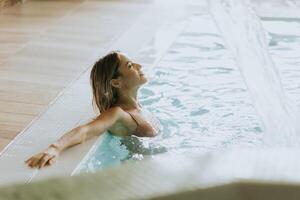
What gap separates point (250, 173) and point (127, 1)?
4.56 meters

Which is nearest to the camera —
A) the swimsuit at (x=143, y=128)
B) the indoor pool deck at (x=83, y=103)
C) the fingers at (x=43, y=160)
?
the indoor pool deck at (x=83, y=103)

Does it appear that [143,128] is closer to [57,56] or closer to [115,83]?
[115,83]

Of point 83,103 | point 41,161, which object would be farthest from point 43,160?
point 83,103

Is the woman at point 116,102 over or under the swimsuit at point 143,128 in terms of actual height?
over

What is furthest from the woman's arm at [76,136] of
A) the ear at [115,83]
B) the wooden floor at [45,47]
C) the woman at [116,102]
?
the wooden floor at [45,47]

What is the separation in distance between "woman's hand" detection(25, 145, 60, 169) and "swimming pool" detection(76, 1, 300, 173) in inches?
4.7

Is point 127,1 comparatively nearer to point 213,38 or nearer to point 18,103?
point 213,38

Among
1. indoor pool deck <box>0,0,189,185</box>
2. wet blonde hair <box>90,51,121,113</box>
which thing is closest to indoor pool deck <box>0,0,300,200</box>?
indoor pool deck <box>0,0,189,185</box>

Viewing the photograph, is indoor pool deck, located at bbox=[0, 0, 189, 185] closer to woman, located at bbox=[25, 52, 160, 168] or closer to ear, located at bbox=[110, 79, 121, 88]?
woman, located at bbox=[25, 52, 160, 168]

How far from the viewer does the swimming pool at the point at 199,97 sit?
2.56m

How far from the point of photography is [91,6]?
16.8 ft

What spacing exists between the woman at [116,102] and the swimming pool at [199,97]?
0.06 meters

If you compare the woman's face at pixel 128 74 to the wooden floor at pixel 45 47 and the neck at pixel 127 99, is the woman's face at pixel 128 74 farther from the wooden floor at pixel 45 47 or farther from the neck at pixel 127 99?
the wooden floor at pixel 45 47

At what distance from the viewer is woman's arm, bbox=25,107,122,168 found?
2355 mm
